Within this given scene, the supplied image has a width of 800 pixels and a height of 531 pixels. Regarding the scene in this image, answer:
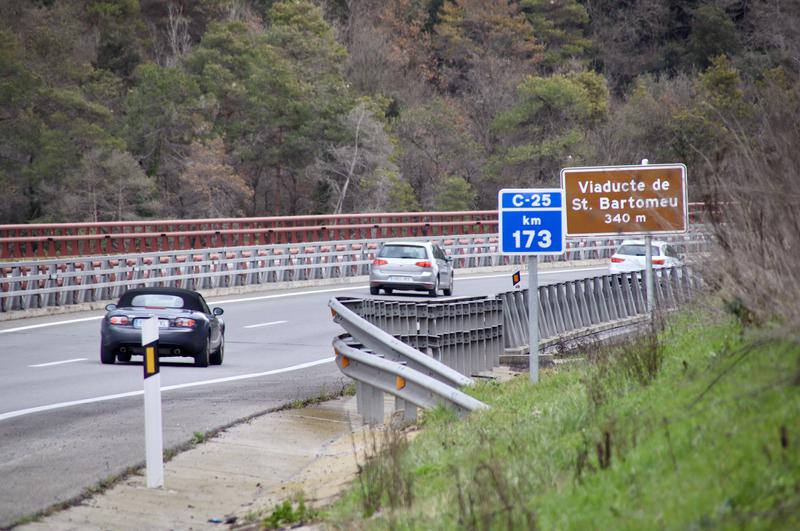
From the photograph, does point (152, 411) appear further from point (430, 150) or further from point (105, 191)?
point (430, 150)

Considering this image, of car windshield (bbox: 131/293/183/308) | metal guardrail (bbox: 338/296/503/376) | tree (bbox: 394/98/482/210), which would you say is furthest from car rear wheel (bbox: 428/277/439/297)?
tree (bbox: 394/98/482/210)

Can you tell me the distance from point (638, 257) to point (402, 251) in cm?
692

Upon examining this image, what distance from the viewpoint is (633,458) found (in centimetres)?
689

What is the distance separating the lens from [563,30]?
85.6 m

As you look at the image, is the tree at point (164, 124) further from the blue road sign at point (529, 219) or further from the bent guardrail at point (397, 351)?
the bent guardrail at point (397, 351)

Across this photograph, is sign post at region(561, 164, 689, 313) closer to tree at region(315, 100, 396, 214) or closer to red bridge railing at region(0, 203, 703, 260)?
red bridge railing at region(0, 203, 703, 260)

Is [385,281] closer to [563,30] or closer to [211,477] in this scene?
[211,477]

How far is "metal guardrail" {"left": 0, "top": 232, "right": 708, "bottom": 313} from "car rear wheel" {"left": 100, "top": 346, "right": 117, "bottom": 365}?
1048 centimetres

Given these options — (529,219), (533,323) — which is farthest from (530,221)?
(533,323)

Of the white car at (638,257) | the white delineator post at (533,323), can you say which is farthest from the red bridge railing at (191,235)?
the white delineator post at (533,323)

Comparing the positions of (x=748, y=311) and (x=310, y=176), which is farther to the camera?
(x=310, y=176)

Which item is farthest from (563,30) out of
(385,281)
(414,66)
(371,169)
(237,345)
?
(237,345)

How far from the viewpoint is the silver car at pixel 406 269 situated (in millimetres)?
34875

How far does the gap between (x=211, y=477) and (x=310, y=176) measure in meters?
55.6
